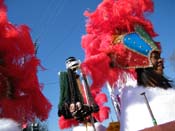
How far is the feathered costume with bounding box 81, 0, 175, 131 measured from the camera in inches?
110

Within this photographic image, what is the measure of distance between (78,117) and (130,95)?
0.45 metres

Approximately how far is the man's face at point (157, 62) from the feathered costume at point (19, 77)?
3.12 feet

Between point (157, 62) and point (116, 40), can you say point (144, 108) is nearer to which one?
point (157, 62)

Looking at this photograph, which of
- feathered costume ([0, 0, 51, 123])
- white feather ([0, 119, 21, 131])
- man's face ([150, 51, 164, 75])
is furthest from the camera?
man's face ([150, 51, 164, 75])

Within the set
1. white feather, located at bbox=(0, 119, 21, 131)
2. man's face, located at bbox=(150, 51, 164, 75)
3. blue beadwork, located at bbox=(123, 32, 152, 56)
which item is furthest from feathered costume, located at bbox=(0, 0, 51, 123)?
man's face, located at bbox=(150, 51, 164, 75)

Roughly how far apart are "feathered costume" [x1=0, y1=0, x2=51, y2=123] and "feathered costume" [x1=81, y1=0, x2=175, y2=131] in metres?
0.47

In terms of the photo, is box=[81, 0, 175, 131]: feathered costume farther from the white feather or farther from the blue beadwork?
the white feather

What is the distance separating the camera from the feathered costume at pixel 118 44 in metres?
2.79

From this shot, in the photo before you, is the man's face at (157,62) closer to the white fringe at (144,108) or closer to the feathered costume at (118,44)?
the feathered costume at (118,44)

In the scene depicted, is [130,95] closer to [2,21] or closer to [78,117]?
[78,117]

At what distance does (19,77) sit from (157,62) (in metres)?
1.17

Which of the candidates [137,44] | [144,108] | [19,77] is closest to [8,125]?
[19,77]

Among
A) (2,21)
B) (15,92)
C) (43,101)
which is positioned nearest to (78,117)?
(43,101)

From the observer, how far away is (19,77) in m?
2.48
